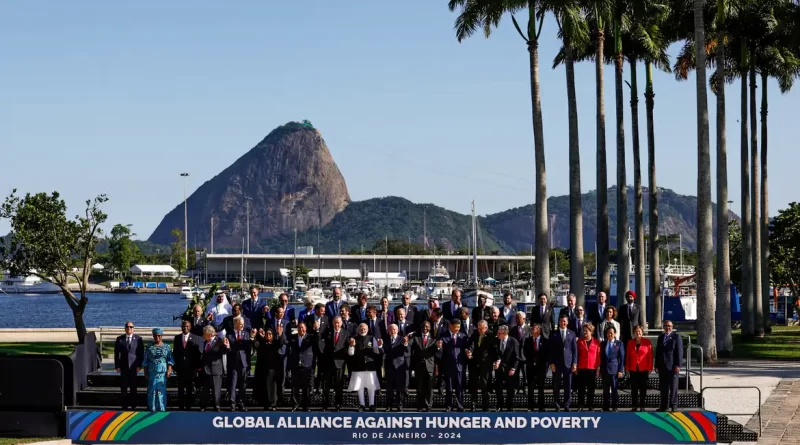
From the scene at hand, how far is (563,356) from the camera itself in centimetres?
2166

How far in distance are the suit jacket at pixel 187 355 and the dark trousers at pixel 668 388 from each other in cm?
884

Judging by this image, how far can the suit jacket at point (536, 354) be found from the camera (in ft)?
72.5

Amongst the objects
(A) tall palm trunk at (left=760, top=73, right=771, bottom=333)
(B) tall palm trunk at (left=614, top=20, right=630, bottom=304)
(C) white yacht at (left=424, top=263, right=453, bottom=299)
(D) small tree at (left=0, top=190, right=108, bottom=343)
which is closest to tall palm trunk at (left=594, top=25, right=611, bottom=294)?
(B) tall palm trunk at (left=614, top=20, right=630, bottom=304)

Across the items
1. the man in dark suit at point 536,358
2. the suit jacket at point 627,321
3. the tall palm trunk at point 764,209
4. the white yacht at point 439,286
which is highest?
the tall palm trunk at point 764,209

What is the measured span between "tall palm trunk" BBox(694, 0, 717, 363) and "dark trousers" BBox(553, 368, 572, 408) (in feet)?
45.8

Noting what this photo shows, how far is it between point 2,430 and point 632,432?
1155 cm

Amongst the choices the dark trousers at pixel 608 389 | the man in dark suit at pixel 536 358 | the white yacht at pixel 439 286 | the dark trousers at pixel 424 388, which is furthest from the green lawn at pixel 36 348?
the white yacht at pixel 439 286

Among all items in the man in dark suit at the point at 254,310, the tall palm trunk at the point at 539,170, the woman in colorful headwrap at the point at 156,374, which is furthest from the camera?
the tall palm trunk at the point at 539,170

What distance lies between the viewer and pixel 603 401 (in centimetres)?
2198

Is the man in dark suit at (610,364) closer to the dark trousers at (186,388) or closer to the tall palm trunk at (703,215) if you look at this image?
the dark trousers at (186,388)

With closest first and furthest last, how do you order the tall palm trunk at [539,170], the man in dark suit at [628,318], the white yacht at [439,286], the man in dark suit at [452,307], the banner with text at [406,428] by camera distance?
1. the banner with text at [406,428]
2. the man in dark suit at [452,307]
3. the man in dark suit at [628,318]
4. the tall palm trunk at [539,170]
5. the white yacht at [439,286]

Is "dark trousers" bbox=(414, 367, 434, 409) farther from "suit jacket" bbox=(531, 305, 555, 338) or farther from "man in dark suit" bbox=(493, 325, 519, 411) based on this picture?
"suit jacket" bbox=(531, 305, 555, 338)

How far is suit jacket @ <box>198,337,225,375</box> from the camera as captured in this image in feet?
71.2

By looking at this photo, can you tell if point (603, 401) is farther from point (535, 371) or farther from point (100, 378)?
point (100, 378)
